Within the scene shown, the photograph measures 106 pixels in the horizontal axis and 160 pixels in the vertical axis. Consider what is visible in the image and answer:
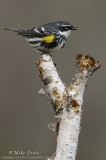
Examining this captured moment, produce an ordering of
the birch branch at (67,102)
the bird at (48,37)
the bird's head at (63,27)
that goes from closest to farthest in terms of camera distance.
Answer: the birch branch at (67,102) < the bird at (48,37) < the bird's head at (63,27)

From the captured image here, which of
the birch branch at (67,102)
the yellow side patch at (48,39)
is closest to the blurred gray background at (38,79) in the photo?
the yellow side patch at (48,39)

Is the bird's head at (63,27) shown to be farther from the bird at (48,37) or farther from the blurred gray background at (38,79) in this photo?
the blurred gray background at (38,79)

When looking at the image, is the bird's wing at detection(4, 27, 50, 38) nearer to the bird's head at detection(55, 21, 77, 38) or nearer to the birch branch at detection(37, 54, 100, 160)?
the bird's head at detection(55, 21, 77, 38)

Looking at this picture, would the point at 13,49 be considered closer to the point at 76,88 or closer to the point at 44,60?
the point at 44,60

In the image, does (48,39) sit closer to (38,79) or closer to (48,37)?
(48,37)

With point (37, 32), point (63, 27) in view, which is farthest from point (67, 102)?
point (63, 27)

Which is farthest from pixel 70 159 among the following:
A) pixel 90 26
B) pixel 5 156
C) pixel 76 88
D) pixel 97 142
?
pixel 90 26
